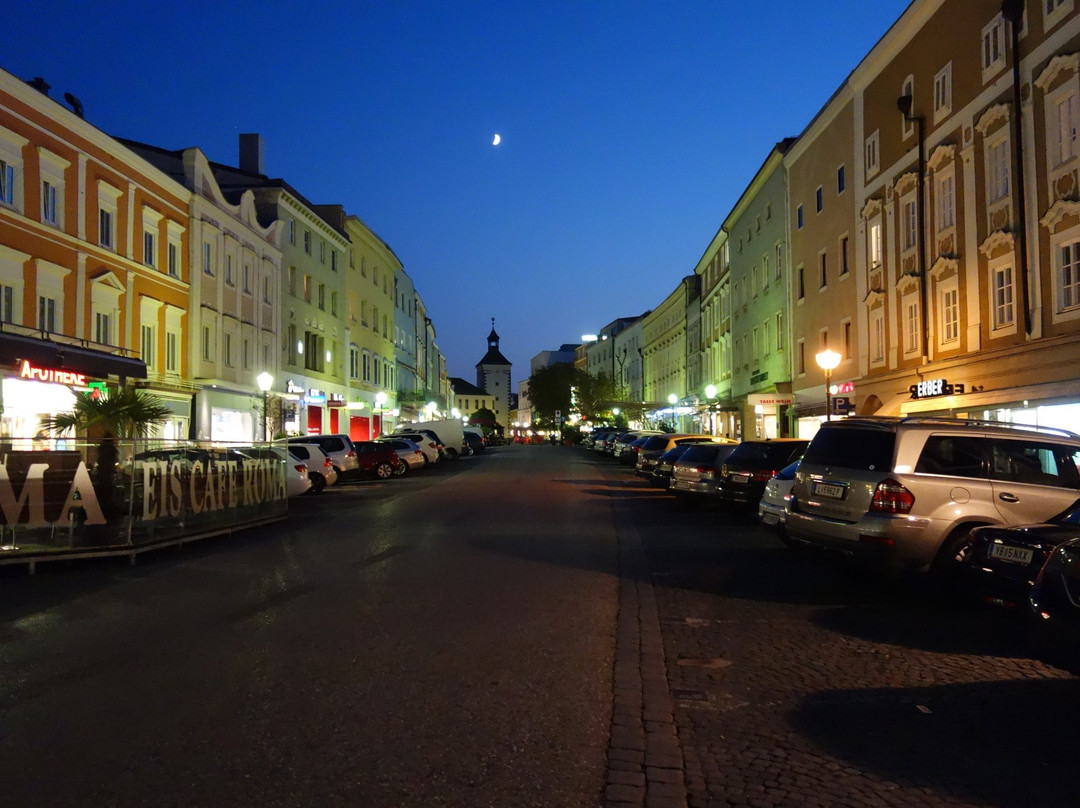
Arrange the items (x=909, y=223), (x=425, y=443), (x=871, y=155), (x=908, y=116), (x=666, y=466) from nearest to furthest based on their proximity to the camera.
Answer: (x=666, y=466) < (x=908, y=116) < (x=909, y=223) < (x=871, y=155) < (x=425, y=443)

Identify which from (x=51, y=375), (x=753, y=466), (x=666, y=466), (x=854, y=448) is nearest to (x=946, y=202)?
(x=666, y=466)

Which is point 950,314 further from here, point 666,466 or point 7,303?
point 7,303

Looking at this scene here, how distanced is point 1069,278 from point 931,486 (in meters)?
12.5

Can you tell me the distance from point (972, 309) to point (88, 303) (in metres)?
23.6

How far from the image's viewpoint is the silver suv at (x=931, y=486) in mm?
9328

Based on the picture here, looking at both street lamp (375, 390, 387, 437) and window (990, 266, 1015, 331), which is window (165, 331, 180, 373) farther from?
window (990, 266, 1015, 331)

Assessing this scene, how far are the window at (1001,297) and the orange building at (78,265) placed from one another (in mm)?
21274

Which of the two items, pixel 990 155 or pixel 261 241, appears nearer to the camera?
pixel 990 155

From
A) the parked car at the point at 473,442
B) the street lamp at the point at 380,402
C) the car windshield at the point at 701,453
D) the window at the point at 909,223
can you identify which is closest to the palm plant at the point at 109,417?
the car windshield at the point at 701,453

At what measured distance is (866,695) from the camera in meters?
6.05

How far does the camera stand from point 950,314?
25.1 meters

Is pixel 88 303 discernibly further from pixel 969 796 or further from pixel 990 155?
pixel 969 796

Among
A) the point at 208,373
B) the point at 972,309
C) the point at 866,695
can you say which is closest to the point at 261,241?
the point at 208,373

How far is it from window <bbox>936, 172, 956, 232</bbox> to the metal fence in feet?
63.8
